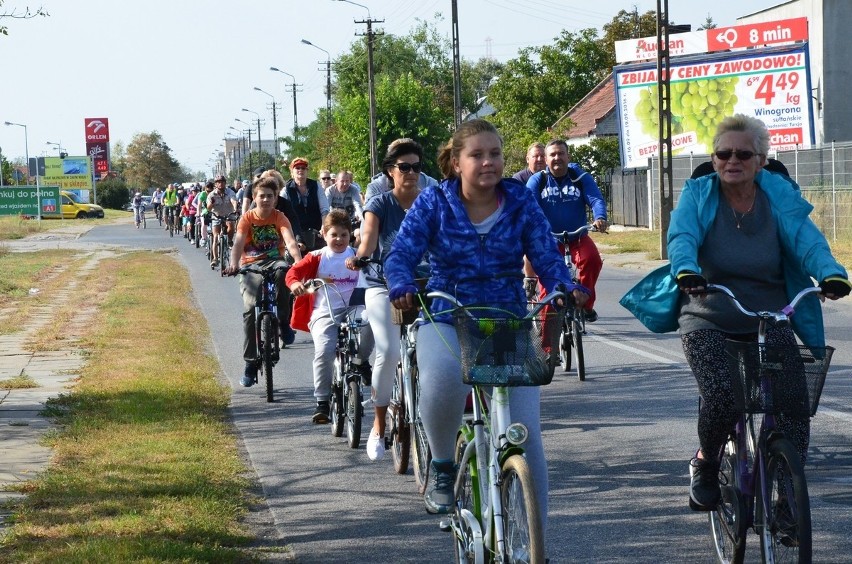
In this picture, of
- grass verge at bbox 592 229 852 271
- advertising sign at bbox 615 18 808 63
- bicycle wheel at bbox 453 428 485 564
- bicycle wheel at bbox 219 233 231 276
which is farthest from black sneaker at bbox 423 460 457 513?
advertising sign at bbox 615 18 808 63

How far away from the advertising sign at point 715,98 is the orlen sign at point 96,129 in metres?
97.4

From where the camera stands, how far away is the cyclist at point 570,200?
11922 millimetres

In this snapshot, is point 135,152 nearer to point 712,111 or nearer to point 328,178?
point 712,111

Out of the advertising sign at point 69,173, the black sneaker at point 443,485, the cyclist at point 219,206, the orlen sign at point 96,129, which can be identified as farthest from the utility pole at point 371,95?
the orlen sign at point 96,129

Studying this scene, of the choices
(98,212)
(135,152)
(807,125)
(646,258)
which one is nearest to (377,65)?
Answer: (98,212)

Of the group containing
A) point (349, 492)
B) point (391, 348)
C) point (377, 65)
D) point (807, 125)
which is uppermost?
point (377, 65)

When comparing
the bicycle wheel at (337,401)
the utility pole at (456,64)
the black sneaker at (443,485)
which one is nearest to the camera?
the black sneaker at (443,485)

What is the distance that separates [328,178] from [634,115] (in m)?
27.1

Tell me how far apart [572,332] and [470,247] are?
6.24 meters

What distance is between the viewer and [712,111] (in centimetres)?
4366

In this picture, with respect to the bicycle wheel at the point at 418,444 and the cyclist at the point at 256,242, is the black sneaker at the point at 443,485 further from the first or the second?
the cyclist at the point at 256,242

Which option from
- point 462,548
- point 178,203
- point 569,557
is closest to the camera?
point 462,548

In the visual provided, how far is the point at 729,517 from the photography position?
17.4 feet

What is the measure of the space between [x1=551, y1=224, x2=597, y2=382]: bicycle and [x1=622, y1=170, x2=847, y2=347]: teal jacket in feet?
18.2
